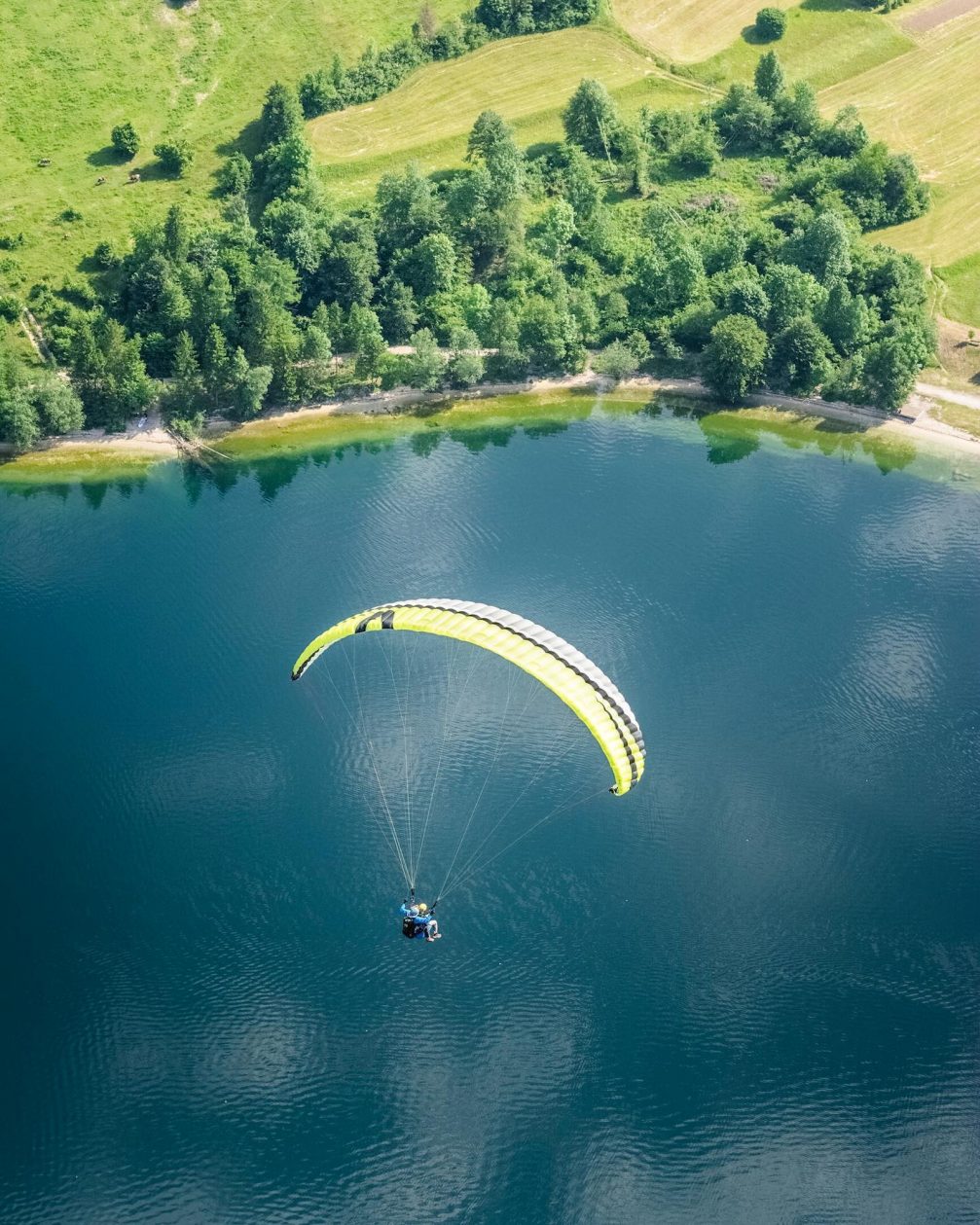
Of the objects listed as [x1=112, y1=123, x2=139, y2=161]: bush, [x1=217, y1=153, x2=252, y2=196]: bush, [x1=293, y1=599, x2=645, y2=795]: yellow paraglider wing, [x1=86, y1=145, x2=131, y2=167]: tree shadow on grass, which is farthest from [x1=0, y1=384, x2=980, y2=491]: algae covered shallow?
[x1=293, y1=599, x2=645, y2=795]: yellow paraglider wing

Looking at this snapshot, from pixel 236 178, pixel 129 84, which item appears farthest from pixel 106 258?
pixel 129 84

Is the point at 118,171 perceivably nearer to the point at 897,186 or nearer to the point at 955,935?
the point at 897,186

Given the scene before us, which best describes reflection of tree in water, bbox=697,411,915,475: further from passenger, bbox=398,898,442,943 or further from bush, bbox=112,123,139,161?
bush, bbox=112,123,139,161

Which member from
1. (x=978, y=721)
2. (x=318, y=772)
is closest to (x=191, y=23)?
(x=318, y=772)

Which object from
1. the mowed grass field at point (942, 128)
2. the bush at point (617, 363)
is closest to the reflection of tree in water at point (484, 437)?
the bush at point (617, 363)

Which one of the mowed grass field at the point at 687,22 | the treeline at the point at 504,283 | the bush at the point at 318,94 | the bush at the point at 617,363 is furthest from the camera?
the mowed grass field at the point at 687,22

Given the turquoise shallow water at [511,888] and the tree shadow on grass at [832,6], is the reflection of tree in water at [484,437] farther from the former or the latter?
the tree shadow on grass at [832,6]
